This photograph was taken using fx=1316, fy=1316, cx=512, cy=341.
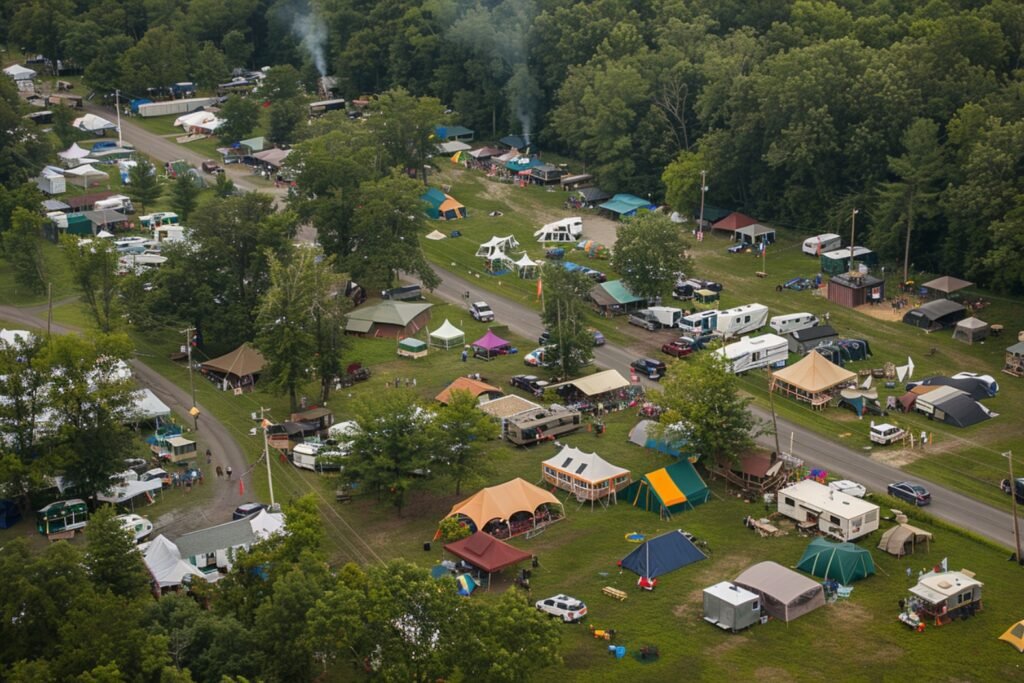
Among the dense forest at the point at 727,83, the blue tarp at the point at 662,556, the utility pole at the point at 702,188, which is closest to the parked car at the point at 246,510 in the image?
the blue tarp at the point at 662,556

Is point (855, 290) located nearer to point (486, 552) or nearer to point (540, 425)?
point (540, 425)

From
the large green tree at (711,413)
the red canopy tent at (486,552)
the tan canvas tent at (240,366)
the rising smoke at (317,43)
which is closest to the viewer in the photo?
the red canopy tent at (486,552)

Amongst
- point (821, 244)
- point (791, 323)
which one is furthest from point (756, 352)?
point (821, 244)

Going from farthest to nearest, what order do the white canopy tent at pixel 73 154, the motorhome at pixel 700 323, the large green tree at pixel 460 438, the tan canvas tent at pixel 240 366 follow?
1. the white canopy tent at pixel 73 154
2. the motorhome at pixel 700 323
3. the tan canvas tent at pixel 240 366
4. the large green tree at pixel 460 438

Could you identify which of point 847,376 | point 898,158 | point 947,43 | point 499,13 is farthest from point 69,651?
point 499,13

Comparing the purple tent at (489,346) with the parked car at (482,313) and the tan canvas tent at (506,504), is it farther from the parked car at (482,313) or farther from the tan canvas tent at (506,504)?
the tan canvas tent at (506,504)

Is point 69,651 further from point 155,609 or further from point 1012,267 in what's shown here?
point 1012,267
